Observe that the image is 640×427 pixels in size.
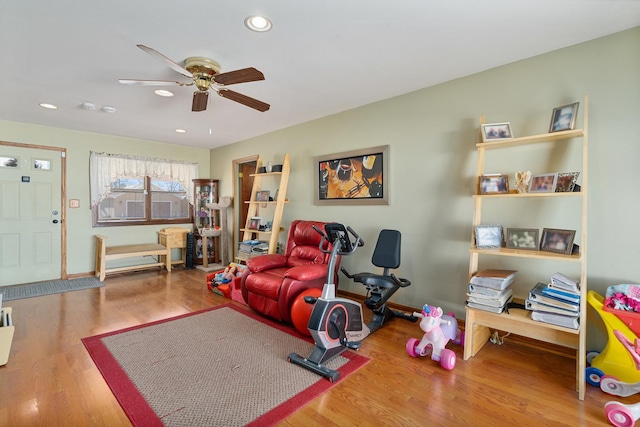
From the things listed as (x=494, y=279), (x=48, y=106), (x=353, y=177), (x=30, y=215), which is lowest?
(x=494, y=279)

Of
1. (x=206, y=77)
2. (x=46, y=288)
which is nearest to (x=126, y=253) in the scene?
(x=46, y=288)

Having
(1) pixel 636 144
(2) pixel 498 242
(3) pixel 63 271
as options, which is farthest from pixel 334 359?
(3) pixel 63 271

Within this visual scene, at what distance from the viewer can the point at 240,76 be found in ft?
7.66

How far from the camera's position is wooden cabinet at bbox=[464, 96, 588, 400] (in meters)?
1.95

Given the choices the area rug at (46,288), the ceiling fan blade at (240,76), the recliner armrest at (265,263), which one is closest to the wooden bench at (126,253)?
the area rug at (46,288)

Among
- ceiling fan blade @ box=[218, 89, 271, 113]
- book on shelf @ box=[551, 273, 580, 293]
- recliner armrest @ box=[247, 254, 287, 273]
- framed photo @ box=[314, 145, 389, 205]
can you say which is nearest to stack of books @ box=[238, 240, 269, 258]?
recliner armrest @ box=[247, 254, 287, 273]

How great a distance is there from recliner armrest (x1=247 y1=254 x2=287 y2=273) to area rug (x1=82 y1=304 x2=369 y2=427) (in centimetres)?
58

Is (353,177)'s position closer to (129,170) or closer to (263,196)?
(263,196)

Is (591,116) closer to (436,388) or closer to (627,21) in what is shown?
(627,21)

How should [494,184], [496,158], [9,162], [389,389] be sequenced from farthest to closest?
[9,162], [496,158], [494,184], [389,389]

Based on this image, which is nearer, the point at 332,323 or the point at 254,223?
the point at 332,323

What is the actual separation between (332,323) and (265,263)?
54.4 inches

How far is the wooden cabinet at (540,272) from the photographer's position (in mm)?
1954

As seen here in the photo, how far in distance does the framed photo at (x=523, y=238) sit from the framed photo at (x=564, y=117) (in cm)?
76
